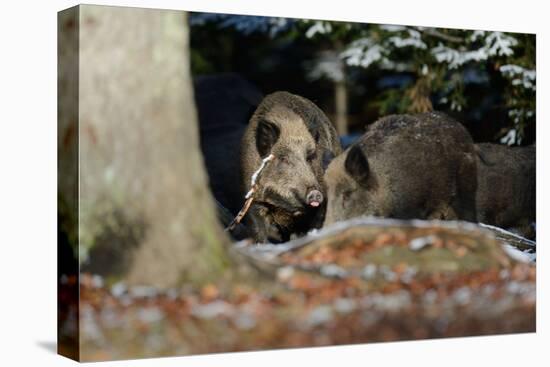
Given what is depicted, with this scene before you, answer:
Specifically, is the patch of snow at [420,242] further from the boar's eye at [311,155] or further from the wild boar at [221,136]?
the wild boar at [221,136]

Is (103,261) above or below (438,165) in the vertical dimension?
below

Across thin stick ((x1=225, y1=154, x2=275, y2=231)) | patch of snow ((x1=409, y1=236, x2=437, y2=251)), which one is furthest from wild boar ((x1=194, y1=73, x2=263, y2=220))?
patch of snow ((x1=409, y1=236, x2=437, y2=251))

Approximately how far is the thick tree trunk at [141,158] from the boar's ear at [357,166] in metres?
1.60

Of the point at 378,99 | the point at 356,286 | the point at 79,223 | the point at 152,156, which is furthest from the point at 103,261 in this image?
the point at 378,99

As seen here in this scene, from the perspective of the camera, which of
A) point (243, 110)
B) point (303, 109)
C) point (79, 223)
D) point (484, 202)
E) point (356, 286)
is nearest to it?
point (79, 223)

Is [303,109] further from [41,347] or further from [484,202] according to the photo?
[41,347]

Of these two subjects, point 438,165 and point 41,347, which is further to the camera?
point 438,165

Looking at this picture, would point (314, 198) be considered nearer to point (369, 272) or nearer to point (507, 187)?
point (369, 272)

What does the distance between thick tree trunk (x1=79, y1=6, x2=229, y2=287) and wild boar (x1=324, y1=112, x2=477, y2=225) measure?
1430 millimetres

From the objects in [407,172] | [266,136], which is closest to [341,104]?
[407,172]

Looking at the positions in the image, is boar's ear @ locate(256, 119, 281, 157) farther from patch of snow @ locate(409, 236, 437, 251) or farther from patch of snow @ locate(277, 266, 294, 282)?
patch of snow @ locate(409, 236, 437, 251)

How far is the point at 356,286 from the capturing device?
821 cm

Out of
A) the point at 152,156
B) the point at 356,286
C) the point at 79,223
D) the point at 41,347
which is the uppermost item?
the point at 152,156

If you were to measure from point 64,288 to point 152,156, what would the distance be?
1186 mm
